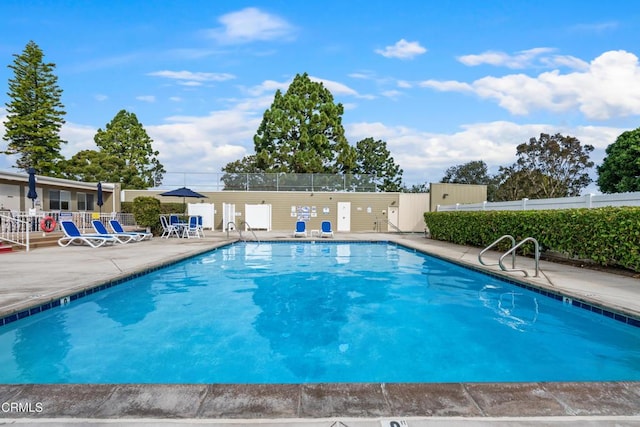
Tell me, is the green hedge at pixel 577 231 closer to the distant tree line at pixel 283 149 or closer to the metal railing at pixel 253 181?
the metal railing at pixel 253 181

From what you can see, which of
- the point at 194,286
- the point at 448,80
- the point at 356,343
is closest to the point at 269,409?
the point at 356,343

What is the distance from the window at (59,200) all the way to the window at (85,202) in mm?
1000

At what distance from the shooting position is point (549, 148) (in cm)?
2853

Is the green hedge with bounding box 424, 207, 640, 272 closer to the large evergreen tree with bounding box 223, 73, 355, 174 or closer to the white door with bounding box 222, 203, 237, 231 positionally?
the white door with bounding box 222, 203, 237, 231

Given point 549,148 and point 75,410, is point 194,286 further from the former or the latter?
point 549,148

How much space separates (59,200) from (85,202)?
89.3 inches

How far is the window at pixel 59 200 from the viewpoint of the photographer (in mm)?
18031

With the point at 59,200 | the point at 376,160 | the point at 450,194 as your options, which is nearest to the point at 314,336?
the point at 450,194

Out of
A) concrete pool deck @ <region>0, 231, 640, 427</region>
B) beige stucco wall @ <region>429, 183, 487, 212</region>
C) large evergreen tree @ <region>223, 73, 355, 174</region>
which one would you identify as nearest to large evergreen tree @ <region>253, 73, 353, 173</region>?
large evergreen tree @ <region>223, 73, 355, 174</region>

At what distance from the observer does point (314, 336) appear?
4.26m

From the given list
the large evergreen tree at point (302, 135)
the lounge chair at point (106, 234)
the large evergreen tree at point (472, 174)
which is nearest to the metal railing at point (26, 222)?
the lounge chair at point (106, 234)

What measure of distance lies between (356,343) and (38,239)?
11.2 meters

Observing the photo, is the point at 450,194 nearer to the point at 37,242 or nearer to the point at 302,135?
the point at 302,135

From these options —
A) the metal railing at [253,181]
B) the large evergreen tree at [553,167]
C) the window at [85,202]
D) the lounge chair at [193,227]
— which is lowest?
the lounge chair at [193,227]
